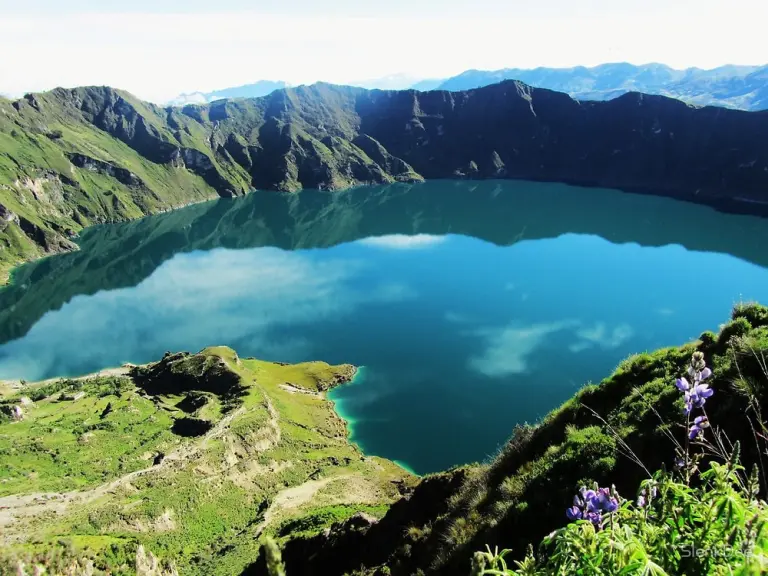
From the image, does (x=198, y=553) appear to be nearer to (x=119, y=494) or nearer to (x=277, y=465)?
(x=119, y=494)

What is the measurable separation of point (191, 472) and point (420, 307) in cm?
6228

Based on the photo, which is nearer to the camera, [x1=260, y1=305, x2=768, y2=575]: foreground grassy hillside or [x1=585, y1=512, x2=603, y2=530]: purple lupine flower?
[x1=585, y1=512, x2=603, y2=530]: purple lupine flower

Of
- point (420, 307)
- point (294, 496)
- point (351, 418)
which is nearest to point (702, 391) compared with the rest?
point (294, 496)

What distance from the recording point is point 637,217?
185375 millimetres

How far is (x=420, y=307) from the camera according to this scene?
101m

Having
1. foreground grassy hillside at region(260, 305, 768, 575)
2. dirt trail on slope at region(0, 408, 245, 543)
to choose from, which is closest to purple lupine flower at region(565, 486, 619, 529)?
foreground grassy hillside at region(260, 305, 768, 575)

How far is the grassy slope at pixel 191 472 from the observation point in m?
35.8

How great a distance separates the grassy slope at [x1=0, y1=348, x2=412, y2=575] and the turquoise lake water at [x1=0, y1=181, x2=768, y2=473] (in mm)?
8260

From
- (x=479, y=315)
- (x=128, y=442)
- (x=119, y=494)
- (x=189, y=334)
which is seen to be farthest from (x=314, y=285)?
(x=119, y=494)

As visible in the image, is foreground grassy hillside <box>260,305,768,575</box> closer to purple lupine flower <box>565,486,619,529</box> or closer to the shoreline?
purple lupine flower <box>565,486,619,529</box>

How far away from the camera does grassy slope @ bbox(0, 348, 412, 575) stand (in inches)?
1410

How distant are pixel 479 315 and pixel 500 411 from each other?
114 feet

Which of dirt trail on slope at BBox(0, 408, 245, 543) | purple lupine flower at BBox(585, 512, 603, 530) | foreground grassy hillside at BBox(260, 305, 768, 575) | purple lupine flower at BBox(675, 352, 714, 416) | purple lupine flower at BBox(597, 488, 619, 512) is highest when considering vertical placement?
purple lupine flower at BBox(675, 352, 714, 416)

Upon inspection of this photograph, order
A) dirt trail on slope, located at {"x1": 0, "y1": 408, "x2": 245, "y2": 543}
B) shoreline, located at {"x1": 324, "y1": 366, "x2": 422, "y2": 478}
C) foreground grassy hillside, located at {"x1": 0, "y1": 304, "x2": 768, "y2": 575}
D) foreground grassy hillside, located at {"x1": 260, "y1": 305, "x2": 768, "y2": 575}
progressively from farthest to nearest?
shoreline, located at {"x1": 324, "y1": 366, "x2": 422, "y2": 478} < dirt trail on slope, located at {"x1": 0, "y1": 408, "x2": 245, "y2": 543} < foreground grassy hillside, located at {"x1": 260, "y1": 305, "x2": 768, "y2": 575} < foreground grassy hillside, located at {"x1": 0, "y1": 304, "x2": 768, "y2": 575}
